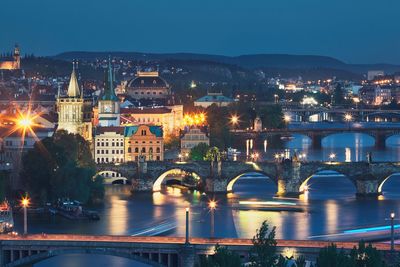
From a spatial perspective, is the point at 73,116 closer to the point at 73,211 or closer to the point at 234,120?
the point at 73,211

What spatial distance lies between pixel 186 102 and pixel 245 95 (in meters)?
17.5

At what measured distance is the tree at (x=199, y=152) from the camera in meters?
45.2

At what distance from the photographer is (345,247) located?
25.7m

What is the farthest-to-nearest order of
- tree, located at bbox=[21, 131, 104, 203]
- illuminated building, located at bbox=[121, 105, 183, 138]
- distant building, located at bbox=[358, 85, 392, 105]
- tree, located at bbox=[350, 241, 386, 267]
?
distant building, located at bbox=[358, 85, 392, 105] → illuminated building, located at bbox=[121, 105, 183, 138] → tree, located at bbox=[21, 131, 104, 203] → tree, located at bbox=[350, 241, 386, 267]

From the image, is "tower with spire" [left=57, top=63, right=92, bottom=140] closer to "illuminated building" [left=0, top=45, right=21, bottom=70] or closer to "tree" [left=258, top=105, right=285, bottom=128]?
"tree" [left=258, top=105, right=285, bottom=128]

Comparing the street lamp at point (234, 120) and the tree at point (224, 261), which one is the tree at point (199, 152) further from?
the tree at point (224, 261)

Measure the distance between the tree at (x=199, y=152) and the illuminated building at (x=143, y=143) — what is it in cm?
102

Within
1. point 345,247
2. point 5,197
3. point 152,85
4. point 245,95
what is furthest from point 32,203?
point 245,95

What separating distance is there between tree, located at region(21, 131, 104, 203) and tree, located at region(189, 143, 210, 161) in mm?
7215

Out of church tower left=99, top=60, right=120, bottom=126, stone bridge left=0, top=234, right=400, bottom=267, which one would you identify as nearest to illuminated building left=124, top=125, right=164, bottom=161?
church tower left=99, top=60, right=120, bottom=126

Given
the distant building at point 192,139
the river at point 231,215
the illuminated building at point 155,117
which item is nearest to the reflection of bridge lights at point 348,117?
the illuminated building at point 155,117

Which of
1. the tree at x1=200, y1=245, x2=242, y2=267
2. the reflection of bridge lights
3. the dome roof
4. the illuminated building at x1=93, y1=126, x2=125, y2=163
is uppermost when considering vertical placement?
the dome roof

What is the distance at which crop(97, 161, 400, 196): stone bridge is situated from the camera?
3947 centimetres

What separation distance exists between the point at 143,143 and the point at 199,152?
1.83 m
